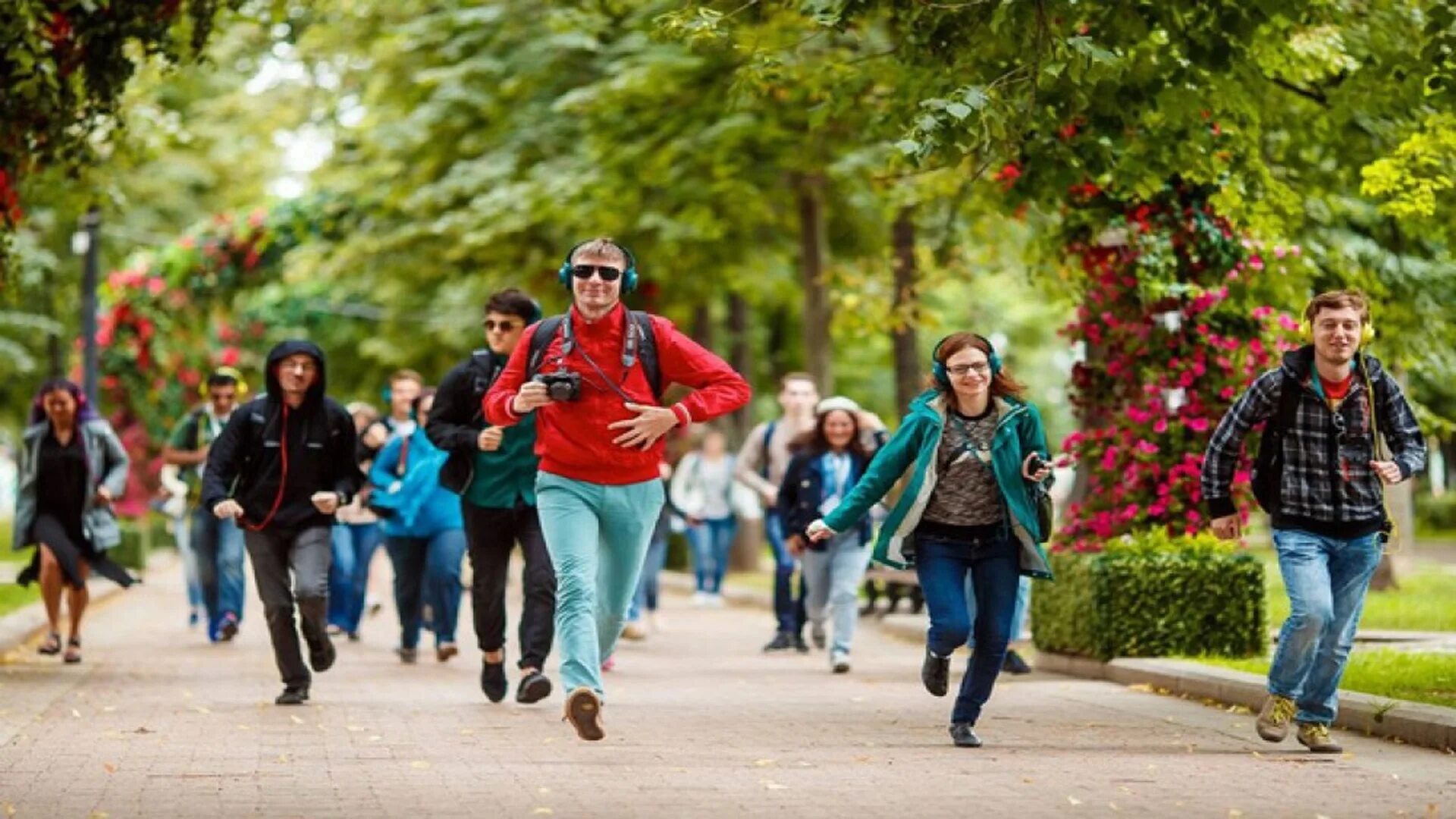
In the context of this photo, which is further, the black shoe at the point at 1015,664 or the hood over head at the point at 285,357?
the black shoe at the point at 1015,664

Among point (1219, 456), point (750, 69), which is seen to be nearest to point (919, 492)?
point (1219, 456)

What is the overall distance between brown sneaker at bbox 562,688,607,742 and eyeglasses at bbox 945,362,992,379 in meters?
2.08

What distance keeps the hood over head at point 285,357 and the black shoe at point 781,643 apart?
5559 millimetres

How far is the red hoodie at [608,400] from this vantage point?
9.79m

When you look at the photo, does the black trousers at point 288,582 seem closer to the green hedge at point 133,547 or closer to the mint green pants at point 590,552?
the mint green pants at point 590,552

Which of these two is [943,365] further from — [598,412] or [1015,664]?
[1015,664]

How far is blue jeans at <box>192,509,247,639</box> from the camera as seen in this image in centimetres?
1747

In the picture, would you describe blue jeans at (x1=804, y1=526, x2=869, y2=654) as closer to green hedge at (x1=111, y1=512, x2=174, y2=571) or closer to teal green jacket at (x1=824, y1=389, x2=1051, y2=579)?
teal green jacket at (x1=824, y1=389, x2=1051, y2=579)

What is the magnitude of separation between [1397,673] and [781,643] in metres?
5.49

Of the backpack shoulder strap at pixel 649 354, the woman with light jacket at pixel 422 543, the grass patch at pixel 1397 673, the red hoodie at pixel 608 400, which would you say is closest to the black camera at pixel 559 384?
the red hoodie at pixel 608 400

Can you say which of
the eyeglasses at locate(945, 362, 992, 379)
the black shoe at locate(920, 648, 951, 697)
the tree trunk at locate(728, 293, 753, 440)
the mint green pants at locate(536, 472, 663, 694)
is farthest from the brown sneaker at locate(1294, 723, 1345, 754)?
the tree trunk at locate(728, 293, 753, 440)

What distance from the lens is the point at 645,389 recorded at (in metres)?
Answer: 9.86

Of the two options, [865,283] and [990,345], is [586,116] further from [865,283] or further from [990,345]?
[990,345]

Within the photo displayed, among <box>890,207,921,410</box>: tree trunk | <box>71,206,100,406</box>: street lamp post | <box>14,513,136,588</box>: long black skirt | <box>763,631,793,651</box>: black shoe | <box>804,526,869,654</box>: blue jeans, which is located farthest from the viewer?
<box>71,206,100,406</box>: street lamp post
